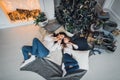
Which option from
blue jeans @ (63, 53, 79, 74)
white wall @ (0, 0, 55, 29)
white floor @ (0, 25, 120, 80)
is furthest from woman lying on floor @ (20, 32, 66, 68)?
white wall @ (0, 0, 55, 29)

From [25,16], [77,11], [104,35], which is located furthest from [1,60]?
[104,35]

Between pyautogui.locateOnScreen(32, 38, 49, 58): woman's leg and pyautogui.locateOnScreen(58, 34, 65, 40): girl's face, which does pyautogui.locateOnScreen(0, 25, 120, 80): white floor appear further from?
pyautogui.locateOnScreen(58, 34, 65, 40): girl's face

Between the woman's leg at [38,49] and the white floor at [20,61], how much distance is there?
0.99ft

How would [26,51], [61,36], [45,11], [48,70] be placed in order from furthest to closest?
[45,11] → [61,36] → [26,51] → [48,70]

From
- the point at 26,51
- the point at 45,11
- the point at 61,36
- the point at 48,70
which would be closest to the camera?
the point at 48,70

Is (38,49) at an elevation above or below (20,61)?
above

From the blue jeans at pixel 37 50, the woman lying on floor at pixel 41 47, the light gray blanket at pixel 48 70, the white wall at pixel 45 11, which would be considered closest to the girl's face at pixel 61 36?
the woman lying on floor at pixel 41 47

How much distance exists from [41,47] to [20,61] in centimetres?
45

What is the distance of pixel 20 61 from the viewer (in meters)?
2.15

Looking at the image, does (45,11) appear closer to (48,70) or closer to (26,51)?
(26,51)

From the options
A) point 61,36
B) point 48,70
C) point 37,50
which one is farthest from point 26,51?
point 61,36

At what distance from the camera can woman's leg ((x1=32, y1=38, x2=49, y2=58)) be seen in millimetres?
2010

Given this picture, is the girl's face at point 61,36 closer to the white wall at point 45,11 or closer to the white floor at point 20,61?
the white floor at point 20,61

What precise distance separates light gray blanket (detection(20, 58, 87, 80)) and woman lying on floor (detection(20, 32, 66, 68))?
0.08 meters
